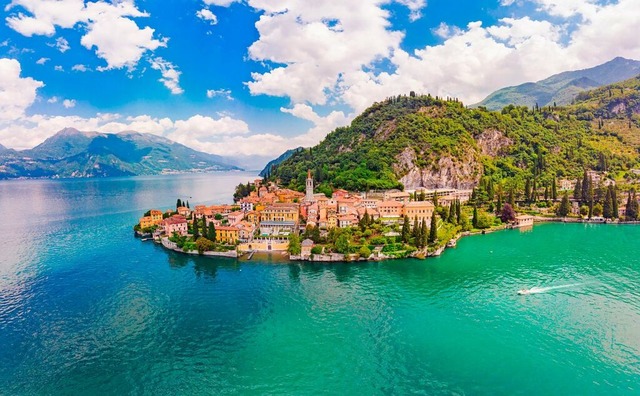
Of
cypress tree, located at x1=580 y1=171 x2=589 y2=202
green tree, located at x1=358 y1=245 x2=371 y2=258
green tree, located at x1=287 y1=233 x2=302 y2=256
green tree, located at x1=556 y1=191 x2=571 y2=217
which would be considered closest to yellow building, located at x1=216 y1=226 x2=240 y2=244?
green tree, located at x1=287 y1=233 x2=302 y2=256

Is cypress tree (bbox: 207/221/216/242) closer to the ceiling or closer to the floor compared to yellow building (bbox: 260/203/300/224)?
closer to the floor

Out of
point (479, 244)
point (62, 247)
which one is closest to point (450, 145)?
point (479, 244)

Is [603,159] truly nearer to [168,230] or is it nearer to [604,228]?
[604,228]

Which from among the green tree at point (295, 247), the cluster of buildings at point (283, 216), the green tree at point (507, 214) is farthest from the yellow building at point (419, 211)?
the green tree at point (295, 247)

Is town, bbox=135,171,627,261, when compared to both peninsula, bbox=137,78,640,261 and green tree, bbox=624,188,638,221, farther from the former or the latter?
green tree, bbox=624,188,638,221

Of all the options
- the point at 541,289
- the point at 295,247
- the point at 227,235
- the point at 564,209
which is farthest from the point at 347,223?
the point at 564,209

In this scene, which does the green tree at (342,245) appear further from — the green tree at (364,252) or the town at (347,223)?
the green tree at (364,252)
